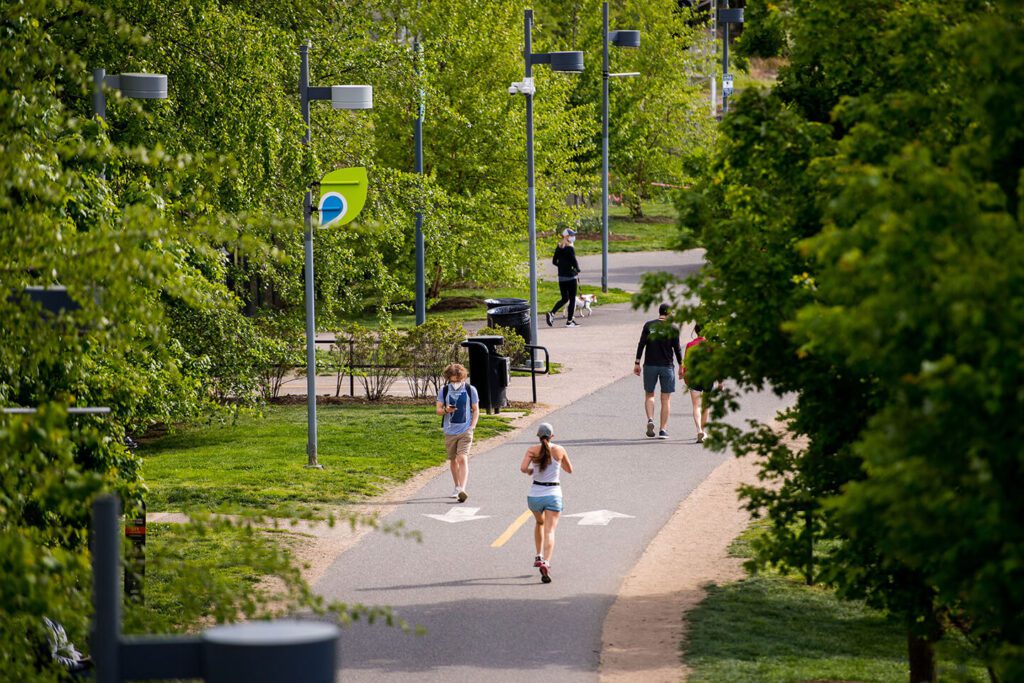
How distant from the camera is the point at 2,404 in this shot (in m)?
7.48

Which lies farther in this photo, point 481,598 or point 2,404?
point 481,598

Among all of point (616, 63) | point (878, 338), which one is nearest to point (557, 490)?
point (878, 338)

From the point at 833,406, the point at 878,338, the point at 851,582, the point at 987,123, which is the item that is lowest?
the point at 851,582

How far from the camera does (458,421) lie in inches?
667

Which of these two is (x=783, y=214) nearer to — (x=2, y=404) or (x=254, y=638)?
(x=2, y=404)

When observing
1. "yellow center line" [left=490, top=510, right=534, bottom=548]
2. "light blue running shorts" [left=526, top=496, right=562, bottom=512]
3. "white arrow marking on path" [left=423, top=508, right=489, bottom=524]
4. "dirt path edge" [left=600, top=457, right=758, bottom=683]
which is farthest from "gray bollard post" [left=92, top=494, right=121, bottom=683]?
"white arrow marking on path" [left=423, top=508, right=489, bottom=524]

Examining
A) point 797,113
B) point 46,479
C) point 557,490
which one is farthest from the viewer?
point 557,490

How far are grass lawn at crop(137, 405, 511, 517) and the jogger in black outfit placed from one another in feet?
29.5

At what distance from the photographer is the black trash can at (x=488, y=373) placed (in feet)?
73.9

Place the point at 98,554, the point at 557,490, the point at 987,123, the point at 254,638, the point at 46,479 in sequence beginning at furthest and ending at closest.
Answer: the point at 557,490
the point at 987,123
the point at 46,479
the point at 98,554
the point at 254,638

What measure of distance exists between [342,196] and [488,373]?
17.7 ft

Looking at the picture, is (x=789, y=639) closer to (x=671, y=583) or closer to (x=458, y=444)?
(x=671, y=583)

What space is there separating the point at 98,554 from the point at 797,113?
6.24 meters

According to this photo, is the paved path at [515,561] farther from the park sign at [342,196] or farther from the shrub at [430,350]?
the park sign at [342,196]
